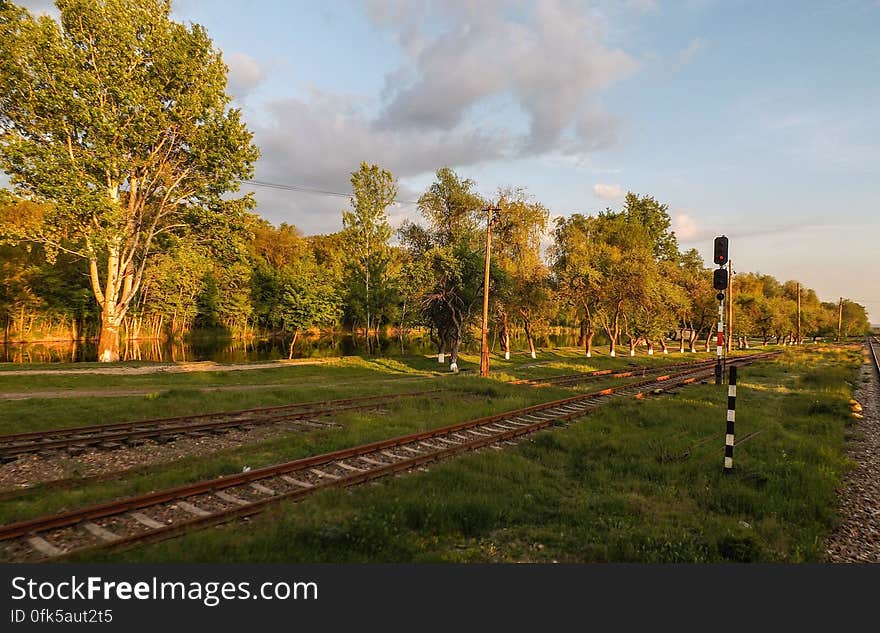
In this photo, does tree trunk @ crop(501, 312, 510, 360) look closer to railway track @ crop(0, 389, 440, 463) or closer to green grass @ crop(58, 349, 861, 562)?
railway track @ crop(0, 389, 440, 463)

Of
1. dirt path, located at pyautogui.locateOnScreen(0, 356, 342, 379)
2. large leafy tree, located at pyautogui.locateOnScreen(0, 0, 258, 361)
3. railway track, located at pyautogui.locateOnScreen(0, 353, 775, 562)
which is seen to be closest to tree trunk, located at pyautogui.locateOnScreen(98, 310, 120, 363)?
large leafy tree, located at pyautogui.locateOnScreen(0, 0, 258, 361)

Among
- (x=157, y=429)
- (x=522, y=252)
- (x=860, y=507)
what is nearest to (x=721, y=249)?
(x=860, y=507)

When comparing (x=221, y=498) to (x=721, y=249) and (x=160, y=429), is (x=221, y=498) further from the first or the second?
(x=721, y=249)

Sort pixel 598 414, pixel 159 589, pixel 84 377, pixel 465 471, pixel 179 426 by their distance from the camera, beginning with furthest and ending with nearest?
pixel 84 377 < pixel 598 414 < pixel 179 426 < pixel 465 471 < pixel 159 589

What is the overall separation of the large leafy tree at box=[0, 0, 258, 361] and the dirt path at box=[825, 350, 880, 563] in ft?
119

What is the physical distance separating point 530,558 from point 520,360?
3810 cm

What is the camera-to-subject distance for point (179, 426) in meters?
13.8

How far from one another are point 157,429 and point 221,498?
6801 mm

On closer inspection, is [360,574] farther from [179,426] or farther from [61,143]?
[61,143]

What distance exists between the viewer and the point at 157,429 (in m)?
13.4

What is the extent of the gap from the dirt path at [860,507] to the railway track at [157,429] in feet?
42.1

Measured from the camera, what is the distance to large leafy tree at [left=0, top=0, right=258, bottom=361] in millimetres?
28438

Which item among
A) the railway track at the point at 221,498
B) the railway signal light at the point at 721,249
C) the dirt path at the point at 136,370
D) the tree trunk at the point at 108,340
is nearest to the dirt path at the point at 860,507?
the railway signal light at the point at 721,249

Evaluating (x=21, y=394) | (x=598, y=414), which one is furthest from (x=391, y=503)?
(x=21, y=394)
